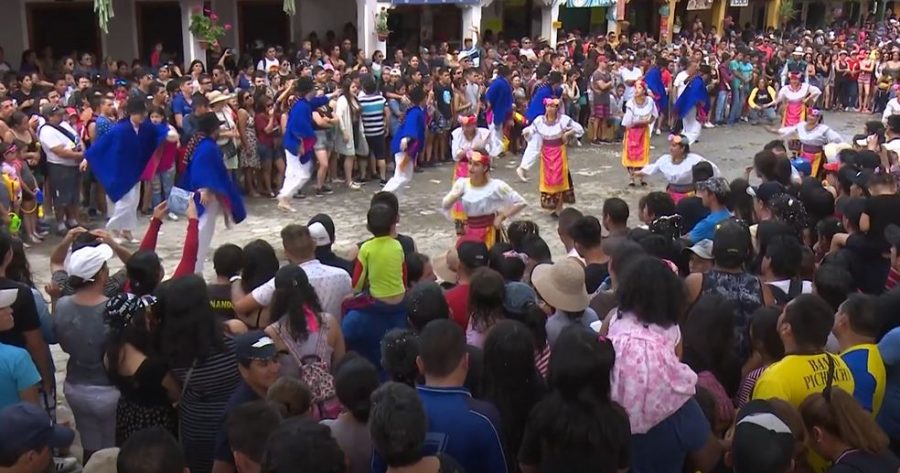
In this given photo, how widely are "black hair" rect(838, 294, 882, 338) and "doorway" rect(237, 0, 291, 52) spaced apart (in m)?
15.6

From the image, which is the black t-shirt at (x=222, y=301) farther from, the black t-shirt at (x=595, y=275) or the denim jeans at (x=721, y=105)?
the denim jeans at (x=721, y=105)

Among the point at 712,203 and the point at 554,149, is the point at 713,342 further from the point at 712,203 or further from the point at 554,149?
the point at 554,149

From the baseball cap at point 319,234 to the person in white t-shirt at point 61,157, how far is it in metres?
4.66

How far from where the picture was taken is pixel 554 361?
120 inches

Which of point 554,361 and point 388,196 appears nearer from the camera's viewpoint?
point 554,361

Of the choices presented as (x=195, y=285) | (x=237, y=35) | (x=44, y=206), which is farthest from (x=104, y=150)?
(x=237, y=35)

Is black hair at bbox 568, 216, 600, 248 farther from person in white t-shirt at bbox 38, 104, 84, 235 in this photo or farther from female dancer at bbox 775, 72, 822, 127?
female dancer at bbox 775, 72, 822, 127

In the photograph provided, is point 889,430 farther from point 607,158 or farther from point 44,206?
point 607,158

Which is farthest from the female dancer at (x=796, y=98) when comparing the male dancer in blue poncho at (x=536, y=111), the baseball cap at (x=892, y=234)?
the baseball cap at (x=892, y=234)

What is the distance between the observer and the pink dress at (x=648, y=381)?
10.6ft

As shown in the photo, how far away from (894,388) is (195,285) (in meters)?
2.87

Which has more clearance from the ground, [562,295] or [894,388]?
[562,295]

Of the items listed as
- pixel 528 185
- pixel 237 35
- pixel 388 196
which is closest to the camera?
pixel 388 196

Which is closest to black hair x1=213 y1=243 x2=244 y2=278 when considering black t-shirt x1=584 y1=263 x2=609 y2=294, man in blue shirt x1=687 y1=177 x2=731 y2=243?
black t-shirt x1=584 y1=263 x2=609 y2=294
